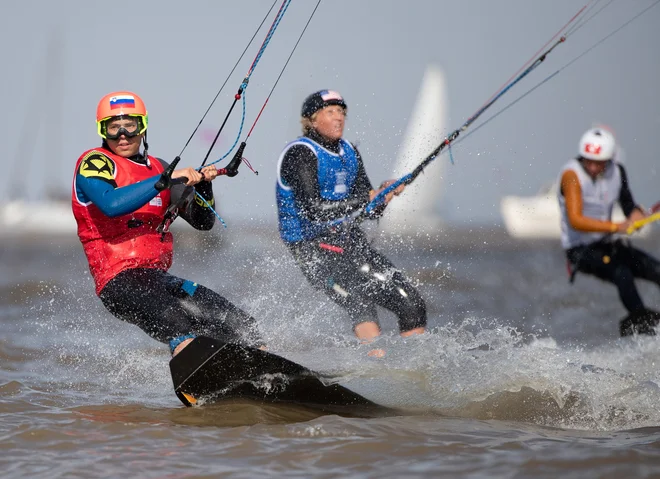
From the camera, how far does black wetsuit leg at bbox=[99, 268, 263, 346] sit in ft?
16.9

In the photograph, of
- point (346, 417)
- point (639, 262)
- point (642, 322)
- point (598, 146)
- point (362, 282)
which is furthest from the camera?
point (598, 146)

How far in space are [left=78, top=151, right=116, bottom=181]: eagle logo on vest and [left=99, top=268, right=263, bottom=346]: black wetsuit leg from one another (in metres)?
0.56

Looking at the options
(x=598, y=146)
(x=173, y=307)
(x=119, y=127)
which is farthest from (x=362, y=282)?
(x=598, y=146)

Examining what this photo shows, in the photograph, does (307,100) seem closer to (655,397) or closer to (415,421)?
(415,421)

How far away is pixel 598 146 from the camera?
8.21 m

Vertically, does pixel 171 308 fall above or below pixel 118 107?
below

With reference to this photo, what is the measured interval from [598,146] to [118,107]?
4630 millimetres

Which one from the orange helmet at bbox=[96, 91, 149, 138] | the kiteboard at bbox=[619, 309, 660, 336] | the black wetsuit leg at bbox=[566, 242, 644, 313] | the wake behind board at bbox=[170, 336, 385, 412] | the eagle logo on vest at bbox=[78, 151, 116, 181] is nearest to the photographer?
the wake behind board at bbox=[170, 336, 385, 412]

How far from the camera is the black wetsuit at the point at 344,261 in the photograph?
604cm

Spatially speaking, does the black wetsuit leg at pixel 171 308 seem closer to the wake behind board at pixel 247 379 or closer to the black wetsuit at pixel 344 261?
the wake behind board at pixel 247 379

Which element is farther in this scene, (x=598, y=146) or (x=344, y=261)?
(x=598, y=146)

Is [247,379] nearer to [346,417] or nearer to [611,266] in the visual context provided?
[346,417]

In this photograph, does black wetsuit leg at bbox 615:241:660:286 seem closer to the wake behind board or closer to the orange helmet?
the wake behind board

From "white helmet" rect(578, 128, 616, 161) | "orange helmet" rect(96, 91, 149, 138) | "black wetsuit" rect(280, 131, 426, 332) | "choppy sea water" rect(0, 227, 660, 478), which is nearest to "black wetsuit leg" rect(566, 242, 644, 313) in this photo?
"choppy sea water" rect(0, 227, 660, 478)
